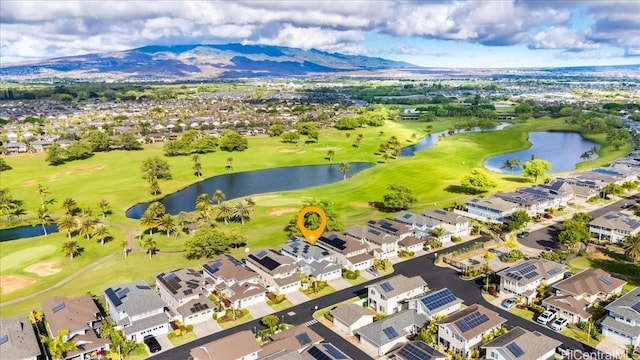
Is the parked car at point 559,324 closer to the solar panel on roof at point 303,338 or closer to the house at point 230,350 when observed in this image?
the solar panel on roof at point 303,338

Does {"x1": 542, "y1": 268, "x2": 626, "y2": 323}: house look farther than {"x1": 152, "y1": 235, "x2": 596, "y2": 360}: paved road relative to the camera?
Yes

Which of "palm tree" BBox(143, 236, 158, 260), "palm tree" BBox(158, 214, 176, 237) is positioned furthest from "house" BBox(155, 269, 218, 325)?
"palm tree" BBox(158, 214, 176, 237)

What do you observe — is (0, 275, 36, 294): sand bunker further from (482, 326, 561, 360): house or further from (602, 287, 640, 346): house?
(602, 287, 640, 346): house

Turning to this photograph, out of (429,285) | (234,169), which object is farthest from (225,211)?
(234,169)

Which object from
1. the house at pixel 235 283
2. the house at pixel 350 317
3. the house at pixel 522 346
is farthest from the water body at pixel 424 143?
the house at pixel 522 346

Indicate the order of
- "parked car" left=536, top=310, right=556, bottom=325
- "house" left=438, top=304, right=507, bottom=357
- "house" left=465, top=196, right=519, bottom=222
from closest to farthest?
"house" left=438, top=304, right=507, bottom=357, "parked car" left=536, top=310, right=556, bottom=325, "house" left=465, top=196, right=519, bottom=222
